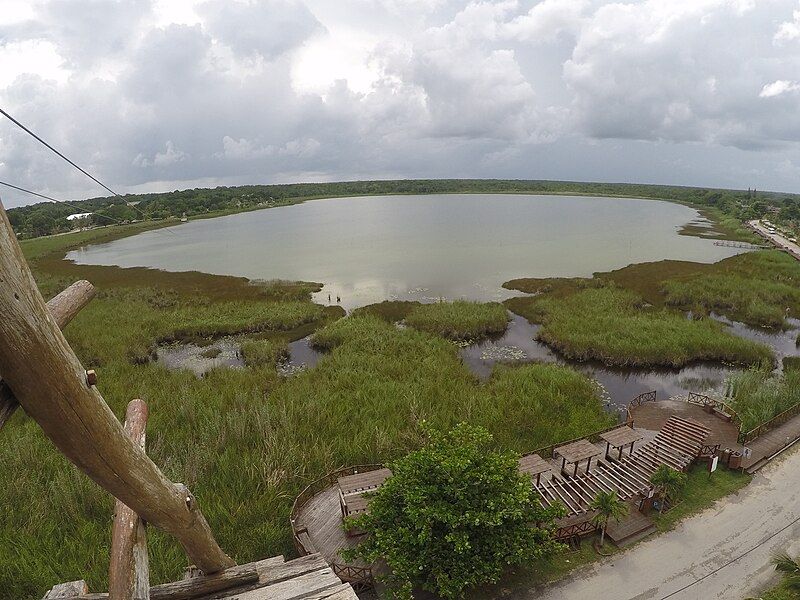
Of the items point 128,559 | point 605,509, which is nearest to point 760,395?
point 605,509

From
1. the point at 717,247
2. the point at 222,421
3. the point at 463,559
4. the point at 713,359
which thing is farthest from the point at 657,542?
the point at 717,247

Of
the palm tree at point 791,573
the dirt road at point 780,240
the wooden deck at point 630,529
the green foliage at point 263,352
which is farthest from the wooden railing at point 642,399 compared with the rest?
the dirt road at point 780,240

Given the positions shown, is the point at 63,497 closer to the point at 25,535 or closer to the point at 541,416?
the point at 25,535

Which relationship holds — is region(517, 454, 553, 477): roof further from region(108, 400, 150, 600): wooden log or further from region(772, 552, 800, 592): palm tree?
region(108, 400, 150, 600): wooden log

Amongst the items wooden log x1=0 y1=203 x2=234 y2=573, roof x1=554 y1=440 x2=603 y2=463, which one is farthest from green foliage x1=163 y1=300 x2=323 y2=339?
wooden log x1=0 y1=203 x2=234 y2=573

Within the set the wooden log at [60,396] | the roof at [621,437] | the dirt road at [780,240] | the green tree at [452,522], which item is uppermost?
the wooden log at [60,396]

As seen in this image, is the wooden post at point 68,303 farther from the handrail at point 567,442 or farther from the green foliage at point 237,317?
the green foliage at point 237,317
